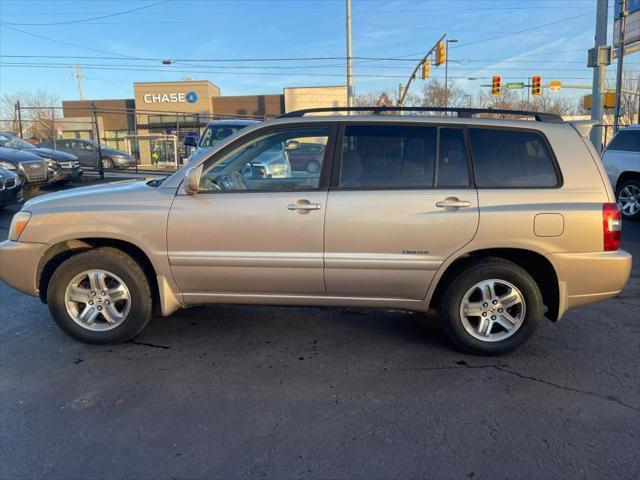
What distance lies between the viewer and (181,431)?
288 centimetres

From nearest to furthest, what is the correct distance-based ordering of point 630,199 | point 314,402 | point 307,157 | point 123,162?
point 314,402 < point 307,157 < point 630,199 < point 123,162

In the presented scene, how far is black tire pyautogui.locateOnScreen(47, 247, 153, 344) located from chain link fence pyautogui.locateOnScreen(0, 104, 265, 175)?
9.91m

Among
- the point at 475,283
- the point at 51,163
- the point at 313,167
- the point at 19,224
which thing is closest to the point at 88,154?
the point at 51,163

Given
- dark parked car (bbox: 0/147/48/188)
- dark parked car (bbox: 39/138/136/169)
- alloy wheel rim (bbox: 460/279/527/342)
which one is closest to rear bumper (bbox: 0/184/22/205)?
dark parked car (bbox: 0/147/48/188)

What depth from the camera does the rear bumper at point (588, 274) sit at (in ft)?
11.9

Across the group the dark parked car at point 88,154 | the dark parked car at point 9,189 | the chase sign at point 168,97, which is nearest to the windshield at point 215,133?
the dark parked car at point 9,189

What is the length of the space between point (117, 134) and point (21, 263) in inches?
1554

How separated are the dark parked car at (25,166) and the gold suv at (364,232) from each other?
8.47 meters

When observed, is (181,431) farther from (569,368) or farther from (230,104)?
(230,104)

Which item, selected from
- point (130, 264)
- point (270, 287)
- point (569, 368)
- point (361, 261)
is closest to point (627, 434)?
point (569, 368)

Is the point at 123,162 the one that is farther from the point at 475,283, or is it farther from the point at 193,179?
the point at 475,283

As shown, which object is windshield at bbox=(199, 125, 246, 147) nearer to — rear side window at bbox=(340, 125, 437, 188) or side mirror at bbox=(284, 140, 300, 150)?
side mirror at bbox=(284, 140, 300, 150)

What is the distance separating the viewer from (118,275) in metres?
3.87

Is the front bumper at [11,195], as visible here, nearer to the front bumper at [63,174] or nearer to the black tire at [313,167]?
the front bumper at [63,174]
